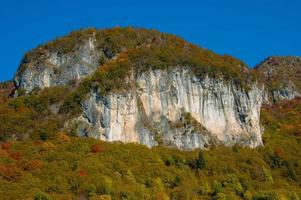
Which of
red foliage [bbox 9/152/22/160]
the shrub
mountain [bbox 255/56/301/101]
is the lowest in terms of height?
the shrub

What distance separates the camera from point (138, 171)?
8981cm

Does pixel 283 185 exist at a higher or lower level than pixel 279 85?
lower

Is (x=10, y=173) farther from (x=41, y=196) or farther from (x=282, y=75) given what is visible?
(x=282, y=75)

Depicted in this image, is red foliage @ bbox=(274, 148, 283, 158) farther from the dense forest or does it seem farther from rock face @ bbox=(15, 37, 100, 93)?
rock face @ bbox=(15, 37, 100, 93)

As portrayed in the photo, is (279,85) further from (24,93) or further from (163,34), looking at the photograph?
(24,93)

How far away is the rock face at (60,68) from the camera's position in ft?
356

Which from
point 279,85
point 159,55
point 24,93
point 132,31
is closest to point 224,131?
point 159,55

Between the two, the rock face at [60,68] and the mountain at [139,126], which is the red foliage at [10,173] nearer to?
the mountain at [139,126]

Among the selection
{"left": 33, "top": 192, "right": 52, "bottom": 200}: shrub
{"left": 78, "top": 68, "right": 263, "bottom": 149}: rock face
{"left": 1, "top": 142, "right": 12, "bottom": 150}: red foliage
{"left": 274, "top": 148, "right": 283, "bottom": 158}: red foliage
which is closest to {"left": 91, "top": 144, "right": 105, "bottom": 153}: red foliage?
{"left": 78, "top": 68, "right": 263, "bottom": 149}: rock face

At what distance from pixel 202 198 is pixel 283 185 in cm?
1522

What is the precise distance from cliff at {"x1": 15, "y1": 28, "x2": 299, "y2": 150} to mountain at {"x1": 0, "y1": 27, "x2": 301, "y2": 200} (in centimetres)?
16

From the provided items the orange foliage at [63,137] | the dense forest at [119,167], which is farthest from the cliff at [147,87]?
the dense forest at [119,167]

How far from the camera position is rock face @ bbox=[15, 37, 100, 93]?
108438 millimetres

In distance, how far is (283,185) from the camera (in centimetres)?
9656
